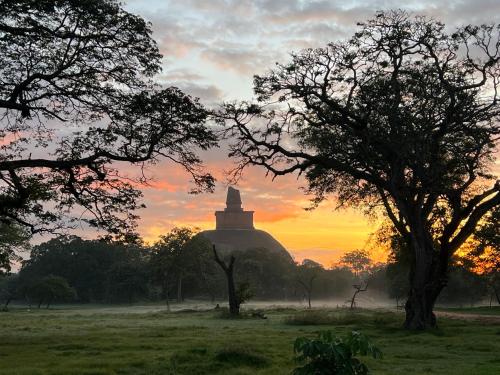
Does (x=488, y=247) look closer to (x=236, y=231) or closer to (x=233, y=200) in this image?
(x=236, y=231)

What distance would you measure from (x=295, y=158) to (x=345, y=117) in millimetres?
3606

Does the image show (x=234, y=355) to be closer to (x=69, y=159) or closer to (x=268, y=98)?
(x=69, y=159)

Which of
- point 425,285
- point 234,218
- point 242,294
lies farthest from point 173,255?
point 234,218

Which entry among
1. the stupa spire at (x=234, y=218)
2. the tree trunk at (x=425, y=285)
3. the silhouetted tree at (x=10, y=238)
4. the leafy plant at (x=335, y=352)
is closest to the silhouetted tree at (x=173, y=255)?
the silhouetted tree at (x=10, y=238)

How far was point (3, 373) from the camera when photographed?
13242 millimetres

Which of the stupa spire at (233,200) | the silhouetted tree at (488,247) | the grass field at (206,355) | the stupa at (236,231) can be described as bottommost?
the grass field at (206,355)

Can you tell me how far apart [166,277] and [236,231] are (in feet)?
264

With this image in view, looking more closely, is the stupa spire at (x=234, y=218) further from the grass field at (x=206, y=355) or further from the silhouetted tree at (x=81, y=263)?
the grass field at (x=206, y=355)

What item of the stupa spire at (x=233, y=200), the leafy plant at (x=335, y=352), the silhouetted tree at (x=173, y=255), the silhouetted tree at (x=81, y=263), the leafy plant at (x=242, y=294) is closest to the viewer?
the leafy plant at (x=335, y=352)

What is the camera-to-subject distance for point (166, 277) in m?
90.4

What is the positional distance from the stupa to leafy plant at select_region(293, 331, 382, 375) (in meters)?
148

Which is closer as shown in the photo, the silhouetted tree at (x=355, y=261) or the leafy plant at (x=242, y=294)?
the leafy plant at (x=242, y=294)

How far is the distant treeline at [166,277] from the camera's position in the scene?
87.4 meters

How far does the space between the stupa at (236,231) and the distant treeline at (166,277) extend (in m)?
36.8
